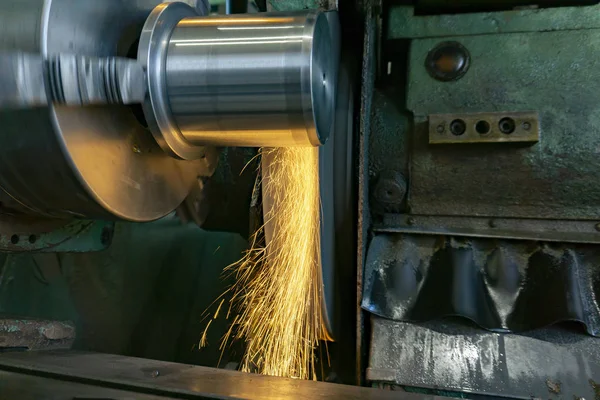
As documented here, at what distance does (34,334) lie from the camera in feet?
3.61

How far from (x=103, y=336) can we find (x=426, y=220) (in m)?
1.41

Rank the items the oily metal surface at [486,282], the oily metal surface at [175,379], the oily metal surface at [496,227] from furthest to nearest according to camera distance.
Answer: the oily metal surface at [496,227], the oily metal surface at [486,282], the oily metal surface at [175,379]

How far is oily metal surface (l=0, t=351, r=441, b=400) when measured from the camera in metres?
0.84

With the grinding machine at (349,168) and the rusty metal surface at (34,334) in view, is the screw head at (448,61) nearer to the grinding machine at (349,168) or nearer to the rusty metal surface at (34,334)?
the grinding machine at (349,168)

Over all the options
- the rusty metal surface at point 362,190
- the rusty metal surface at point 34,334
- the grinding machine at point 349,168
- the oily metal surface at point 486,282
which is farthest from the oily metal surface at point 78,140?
the oily metal surface at point 486,282

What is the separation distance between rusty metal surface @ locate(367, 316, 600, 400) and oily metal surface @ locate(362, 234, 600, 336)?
0.04 metres

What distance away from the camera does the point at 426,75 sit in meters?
1.39

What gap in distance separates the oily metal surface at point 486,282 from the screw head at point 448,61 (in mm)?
507

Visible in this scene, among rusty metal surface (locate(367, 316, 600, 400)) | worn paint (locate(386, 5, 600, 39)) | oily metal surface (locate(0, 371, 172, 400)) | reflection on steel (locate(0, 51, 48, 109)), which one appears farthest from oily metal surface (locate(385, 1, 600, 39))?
oily metal surface (locate(0, 371, 172, 400))

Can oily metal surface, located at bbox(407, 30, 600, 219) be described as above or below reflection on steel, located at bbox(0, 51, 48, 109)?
above

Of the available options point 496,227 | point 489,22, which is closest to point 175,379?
point 496,227

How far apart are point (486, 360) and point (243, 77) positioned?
899mm

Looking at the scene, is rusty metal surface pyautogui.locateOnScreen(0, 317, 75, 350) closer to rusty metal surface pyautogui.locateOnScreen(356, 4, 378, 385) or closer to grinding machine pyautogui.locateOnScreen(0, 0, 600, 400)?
grinding machine pyautogui.locateOnScreen(0, 0, 600, 400)

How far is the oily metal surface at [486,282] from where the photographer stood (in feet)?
3.79
